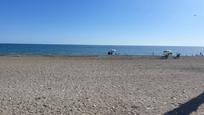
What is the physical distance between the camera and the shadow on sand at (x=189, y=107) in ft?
31.7

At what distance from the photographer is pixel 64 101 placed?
10.9 metres

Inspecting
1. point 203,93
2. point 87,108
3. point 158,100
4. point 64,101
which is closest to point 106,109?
point 87,108

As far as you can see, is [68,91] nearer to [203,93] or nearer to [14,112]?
[14,112]

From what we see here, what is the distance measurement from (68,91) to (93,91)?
0.99 metres

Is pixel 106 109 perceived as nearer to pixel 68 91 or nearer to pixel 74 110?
pixel 74 110

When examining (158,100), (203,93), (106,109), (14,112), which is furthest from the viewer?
(203,93)

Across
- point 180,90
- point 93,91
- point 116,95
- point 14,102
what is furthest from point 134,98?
point 14,102

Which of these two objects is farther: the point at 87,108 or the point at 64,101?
the point at 64,101

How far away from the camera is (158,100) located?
1149 centimetres

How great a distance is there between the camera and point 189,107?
33.9 feet

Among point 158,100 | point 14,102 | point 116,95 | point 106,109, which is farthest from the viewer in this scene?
point 116,95

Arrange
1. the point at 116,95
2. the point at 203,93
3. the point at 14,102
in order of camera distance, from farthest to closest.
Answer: the point at 203,93 < the point at 116,95 < the point at 14,102

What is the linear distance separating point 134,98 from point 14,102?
4110mm

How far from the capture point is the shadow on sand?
9.65 m
